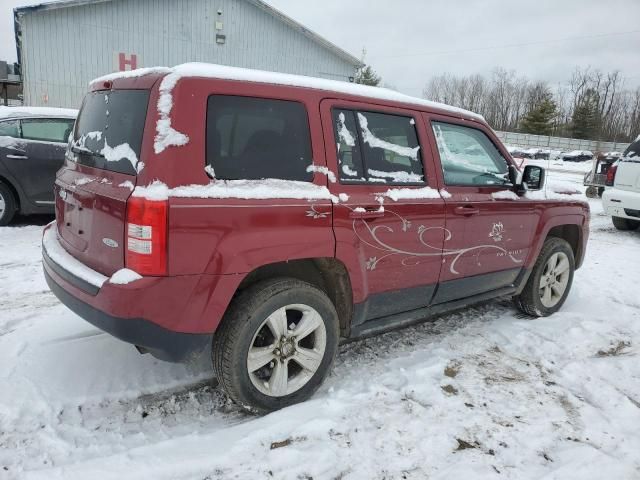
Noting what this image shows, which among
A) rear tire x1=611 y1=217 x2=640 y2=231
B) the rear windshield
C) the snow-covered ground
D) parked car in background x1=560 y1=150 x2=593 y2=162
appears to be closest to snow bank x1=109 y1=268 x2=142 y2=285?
the rear windshield

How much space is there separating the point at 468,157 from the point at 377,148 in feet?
3.51

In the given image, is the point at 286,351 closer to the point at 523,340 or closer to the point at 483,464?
the point at 483,464

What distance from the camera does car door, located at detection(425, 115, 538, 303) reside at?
140 inches

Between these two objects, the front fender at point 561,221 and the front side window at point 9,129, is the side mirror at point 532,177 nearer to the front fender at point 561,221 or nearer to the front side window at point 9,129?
the front fender at point 561,221

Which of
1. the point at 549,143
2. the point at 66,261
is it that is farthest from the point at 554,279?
the point at 549,143

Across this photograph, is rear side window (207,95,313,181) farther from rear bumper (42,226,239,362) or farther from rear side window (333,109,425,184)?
rear bumper (42,226,239,362)

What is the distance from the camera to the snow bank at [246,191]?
7.40 feet

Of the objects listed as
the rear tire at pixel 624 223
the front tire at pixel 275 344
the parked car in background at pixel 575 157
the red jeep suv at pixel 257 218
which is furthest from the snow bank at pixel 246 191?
the parked car in background at pixel 575 157

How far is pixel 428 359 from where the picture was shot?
11.7 ft

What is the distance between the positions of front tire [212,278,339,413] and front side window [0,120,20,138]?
5.84 meters

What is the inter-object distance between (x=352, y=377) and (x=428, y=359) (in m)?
0.66

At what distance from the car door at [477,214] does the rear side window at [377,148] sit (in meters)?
0.24

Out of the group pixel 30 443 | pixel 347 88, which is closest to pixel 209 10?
pixel 347 88

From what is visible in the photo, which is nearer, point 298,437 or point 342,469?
point 342,469
